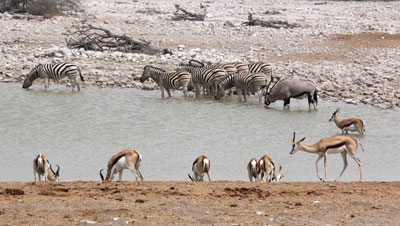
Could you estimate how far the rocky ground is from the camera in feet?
58.9

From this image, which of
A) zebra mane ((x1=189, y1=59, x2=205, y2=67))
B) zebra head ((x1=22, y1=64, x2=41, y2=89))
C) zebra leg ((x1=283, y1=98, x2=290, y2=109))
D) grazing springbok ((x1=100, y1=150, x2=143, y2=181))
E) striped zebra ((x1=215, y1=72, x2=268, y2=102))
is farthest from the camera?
zebra mane ((x1=189, y1=59, x2=205, y2=67))

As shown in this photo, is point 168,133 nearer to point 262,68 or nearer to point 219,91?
point 219,91

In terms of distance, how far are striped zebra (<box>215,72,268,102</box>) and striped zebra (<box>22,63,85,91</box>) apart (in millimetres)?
3519

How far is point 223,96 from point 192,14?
1271 cm

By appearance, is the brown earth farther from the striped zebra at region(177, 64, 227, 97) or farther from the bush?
the bush

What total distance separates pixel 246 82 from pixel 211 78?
103 centimetres

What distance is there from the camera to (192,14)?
29234 mm

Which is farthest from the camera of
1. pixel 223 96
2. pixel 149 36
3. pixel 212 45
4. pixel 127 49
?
pixel 149 36

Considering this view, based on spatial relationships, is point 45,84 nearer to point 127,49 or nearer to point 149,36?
point 127,49

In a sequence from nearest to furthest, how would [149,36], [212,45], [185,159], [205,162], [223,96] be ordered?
[205,162] → [185,159] → [223,96] → [212,45] → [149,36]

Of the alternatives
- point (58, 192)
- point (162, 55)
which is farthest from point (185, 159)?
point (162, 55)

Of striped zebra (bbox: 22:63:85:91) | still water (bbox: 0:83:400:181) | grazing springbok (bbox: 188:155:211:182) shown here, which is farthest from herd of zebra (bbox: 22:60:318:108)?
grazing springbok (bbox: 188:155:211:182)

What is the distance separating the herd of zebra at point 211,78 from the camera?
1642 cm

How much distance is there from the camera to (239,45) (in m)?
22.5
